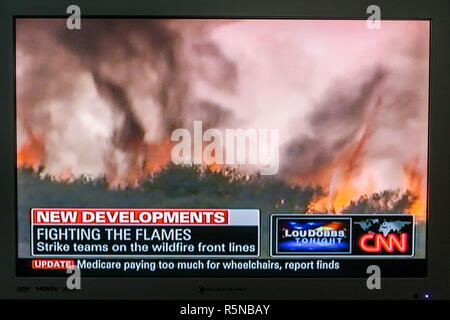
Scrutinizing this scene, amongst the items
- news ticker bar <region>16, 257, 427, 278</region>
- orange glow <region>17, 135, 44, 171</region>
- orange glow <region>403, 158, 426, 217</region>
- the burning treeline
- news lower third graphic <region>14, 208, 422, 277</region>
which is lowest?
news ticker bar <region>16, 257, 427, 278</region>

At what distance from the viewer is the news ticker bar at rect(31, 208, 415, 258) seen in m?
1.36

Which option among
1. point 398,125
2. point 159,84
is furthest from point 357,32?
point 159,84

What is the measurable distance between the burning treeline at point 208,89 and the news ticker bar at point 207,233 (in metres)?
0.12

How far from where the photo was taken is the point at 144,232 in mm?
1367

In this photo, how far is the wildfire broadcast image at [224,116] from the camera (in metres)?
1.33

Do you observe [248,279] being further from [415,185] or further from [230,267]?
[415,185]

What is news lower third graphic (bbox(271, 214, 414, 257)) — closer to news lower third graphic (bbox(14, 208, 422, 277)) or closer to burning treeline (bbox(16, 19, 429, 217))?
news lower third graphic (bbox(14, 208, 422, 277))

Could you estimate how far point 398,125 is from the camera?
1345 mm

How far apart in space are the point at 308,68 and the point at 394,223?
1.64 feet

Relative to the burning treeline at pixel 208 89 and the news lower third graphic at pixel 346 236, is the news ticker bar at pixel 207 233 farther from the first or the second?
the burning treeline at pixel 208 89

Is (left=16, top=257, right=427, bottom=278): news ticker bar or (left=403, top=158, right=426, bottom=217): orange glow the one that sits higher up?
(left=403, top=158, right=426, bottom=217): orange glow

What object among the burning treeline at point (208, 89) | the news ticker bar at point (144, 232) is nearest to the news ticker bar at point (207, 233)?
the news ticker bar at point (144, 232)

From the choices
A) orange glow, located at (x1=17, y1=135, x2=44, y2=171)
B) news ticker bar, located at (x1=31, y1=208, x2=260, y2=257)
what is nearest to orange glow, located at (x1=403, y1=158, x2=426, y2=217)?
news ticker bar, located at (x1=31, y1=208, x2=260, y2=257)
